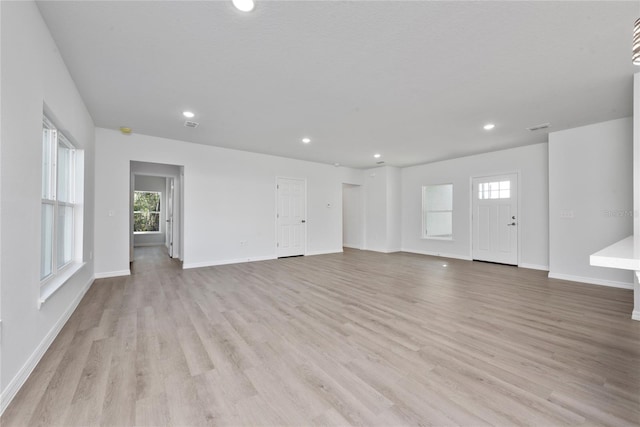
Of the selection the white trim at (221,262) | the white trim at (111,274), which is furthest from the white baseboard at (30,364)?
the white trim at (221,262)

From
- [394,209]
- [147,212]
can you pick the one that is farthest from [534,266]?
[147,212]

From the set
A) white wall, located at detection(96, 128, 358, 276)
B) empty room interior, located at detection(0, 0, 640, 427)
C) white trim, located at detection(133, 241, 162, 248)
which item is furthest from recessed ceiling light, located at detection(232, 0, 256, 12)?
white trim, located at detection(133, 241, 162, 248)

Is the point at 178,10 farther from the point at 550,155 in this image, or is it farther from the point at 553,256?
the point at 553,256

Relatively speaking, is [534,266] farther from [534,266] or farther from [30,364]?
[30,364]

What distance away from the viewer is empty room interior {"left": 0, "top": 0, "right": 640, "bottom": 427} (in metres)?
1.65

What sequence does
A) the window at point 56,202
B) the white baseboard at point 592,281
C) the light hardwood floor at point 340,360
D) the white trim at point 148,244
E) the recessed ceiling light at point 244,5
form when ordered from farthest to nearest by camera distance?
the white trim at point 148,244 < the white baseboard at point 592,281 < the window at point 56,202 < the recessed ceiling light at point 244,5 < the light hardwood floor at point 340,360

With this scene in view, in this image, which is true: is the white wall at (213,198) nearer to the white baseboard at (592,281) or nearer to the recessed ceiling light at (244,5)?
the recessed ceiling light at (244,5)

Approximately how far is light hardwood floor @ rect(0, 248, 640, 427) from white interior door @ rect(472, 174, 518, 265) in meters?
2.14

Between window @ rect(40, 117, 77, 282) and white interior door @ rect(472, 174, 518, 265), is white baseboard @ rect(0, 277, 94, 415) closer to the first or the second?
window @ rect(40, 117, 77, 282)

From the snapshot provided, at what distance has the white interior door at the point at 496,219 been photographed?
5.90 meters

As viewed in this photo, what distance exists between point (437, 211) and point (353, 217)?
8.84ft

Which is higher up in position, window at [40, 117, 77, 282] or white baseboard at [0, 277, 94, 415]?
window at [40, 117, 77, 282]

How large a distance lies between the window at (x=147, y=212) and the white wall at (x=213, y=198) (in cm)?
553

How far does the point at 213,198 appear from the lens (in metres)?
5.87
